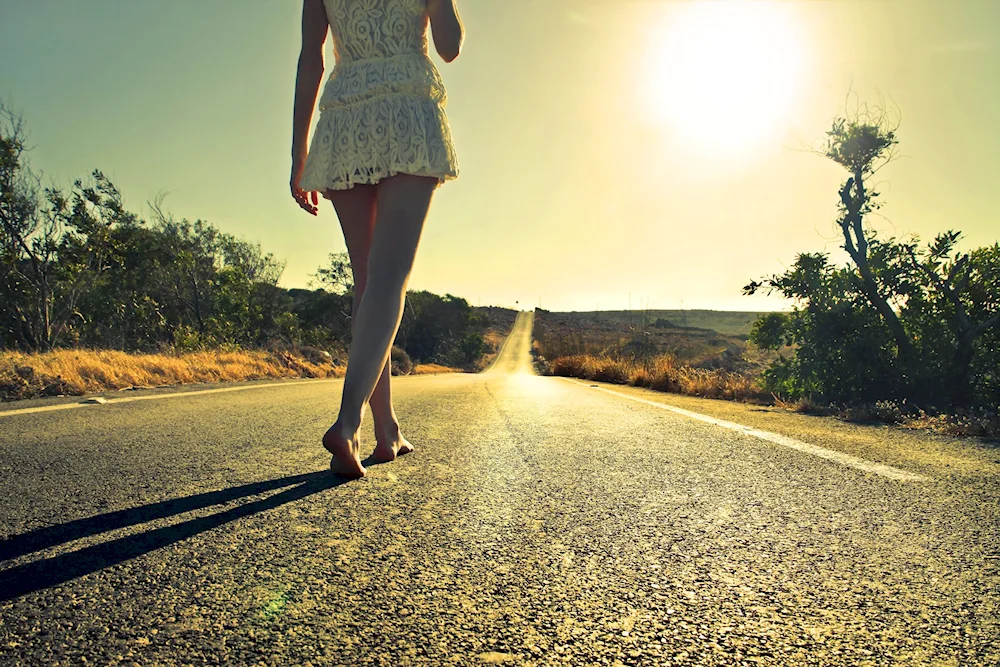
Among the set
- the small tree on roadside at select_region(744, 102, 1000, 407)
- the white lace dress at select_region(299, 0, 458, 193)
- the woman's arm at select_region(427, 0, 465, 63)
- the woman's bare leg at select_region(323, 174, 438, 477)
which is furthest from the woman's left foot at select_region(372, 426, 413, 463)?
the small tree on roadside at select_region(744, 102, 1000, 407)

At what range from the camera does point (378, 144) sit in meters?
2.14

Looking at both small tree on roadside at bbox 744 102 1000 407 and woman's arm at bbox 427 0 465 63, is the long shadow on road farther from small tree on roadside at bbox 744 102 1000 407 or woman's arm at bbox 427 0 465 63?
small tree on roadside at bbox 744 102 1000 407

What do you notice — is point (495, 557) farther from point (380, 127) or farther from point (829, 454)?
point (829, 454)

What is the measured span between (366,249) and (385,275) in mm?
304

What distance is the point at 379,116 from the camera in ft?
7.14

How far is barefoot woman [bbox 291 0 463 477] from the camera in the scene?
6.84ft

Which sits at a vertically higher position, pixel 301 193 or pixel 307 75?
pixel 307 75

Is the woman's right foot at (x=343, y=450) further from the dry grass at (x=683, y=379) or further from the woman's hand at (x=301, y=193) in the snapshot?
the dry grass at (x=683, y=379)

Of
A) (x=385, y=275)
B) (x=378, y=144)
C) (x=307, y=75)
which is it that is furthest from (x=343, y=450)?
(x=307, y=75)

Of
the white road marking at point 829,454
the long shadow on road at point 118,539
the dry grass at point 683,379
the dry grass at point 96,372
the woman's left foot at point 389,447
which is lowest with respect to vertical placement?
the dry grass at point 96,372

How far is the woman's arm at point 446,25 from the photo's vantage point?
7.29 ft

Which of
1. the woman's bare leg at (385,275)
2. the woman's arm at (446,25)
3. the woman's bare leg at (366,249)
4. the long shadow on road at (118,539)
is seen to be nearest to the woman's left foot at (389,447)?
the woman's bare leg at (366,249)

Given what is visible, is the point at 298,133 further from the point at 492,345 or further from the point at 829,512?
the point at 492,345

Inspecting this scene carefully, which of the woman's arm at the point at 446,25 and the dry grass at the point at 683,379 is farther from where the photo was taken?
the dry grass at the point at 683,379
